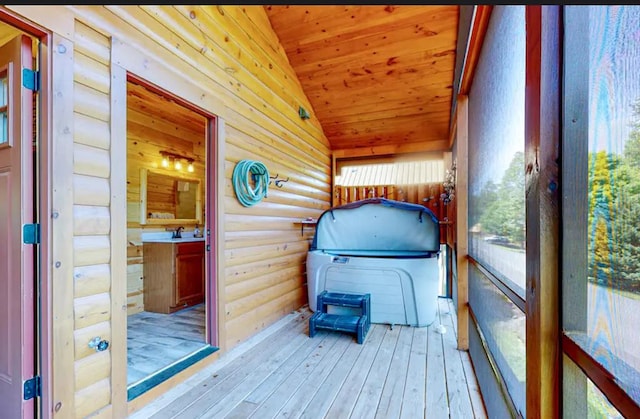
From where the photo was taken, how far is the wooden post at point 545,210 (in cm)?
75

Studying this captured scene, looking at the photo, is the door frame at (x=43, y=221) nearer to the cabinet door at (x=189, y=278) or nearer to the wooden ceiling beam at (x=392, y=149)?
the cabinet door at (x=189, y=278)

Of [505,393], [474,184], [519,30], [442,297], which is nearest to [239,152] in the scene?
[474,184]

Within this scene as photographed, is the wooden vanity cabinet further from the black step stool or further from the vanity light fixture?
the black step stool

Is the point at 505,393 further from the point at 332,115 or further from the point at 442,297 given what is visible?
the point at 332,115

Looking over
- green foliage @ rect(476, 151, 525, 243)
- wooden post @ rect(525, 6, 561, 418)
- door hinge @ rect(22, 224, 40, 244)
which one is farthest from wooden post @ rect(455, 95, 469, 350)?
door hinge @ rect(22, 224, 40, 244)

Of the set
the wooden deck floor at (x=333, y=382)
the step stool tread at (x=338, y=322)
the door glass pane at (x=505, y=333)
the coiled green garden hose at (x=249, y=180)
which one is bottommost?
the wooden deck floor at (x=333, y=382)

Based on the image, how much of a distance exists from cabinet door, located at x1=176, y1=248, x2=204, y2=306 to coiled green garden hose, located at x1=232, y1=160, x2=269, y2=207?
1511 mm

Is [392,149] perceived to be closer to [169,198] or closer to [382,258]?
[382,258]

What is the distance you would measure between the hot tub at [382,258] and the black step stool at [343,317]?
175 millimetres

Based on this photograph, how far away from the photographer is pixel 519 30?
1.19 metres

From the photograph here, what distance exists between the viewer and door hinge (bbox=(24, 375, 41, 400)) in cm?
140

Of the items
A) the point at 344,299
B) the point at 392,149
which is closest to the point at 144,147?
the point at 344,299

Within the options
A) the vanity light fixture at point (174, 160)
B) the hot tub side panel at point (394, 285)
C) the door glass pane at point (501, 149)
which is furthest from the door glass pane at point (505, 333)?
the vanity light fixture at point (174, 160)

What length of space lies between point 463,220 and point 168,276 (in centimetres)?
343
